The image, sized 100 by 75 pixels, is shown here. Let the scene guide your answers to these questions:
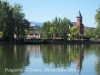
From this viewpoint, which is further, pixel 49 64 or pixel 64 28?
pixel 64 28

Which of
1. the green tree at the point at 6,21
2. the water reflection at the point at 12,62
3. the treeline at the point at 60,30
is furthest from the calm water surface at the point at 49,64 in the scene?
the treeline at the point at 60,30

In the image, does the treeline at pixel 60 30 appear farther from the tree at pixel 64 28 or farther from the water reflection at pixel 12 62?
the water reflection at pixel 12 62

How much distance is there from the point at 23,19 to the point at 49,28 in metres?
21.6

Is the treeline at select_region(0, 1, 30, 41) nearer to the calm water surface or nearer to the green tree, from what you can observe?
the green tree

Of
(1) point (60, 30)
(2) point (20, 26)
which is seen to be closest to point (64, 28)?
(1) point (60, 30)

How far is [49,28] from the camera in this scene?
9750 centimetres

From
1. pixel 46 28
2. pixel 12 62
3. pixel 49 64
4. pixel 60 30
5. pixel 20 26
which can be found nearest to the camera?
pixel 49 64

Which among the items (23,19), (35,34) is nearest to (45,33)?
(23,19)

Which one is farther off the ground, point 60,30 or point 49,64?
point 60,30

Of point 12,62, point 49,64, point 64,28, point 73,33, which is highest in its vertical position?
point 64,28

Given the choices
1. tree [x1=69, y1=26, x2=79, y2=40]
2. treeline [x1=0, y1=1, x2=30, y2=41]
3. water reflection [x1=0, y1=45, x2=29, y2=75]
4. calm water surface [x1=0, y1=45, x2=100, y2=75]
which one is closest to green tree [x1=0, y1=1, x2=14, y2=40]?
treeline [x1=0, y1=1, x2=30, y2=41]

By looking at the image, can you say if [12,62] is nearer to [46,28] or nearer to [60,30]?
[60,30]

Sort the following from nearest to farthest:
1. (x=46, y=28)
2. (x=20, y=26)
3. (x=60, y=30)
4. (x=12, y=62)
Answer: (x=12, y=62) < (x=20, y=26) < (x=60, y=30) < (x=46, y=28)

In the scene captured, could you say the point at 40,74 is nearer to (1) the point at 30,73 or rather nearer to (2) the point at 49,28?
(1) the point at 30,73
